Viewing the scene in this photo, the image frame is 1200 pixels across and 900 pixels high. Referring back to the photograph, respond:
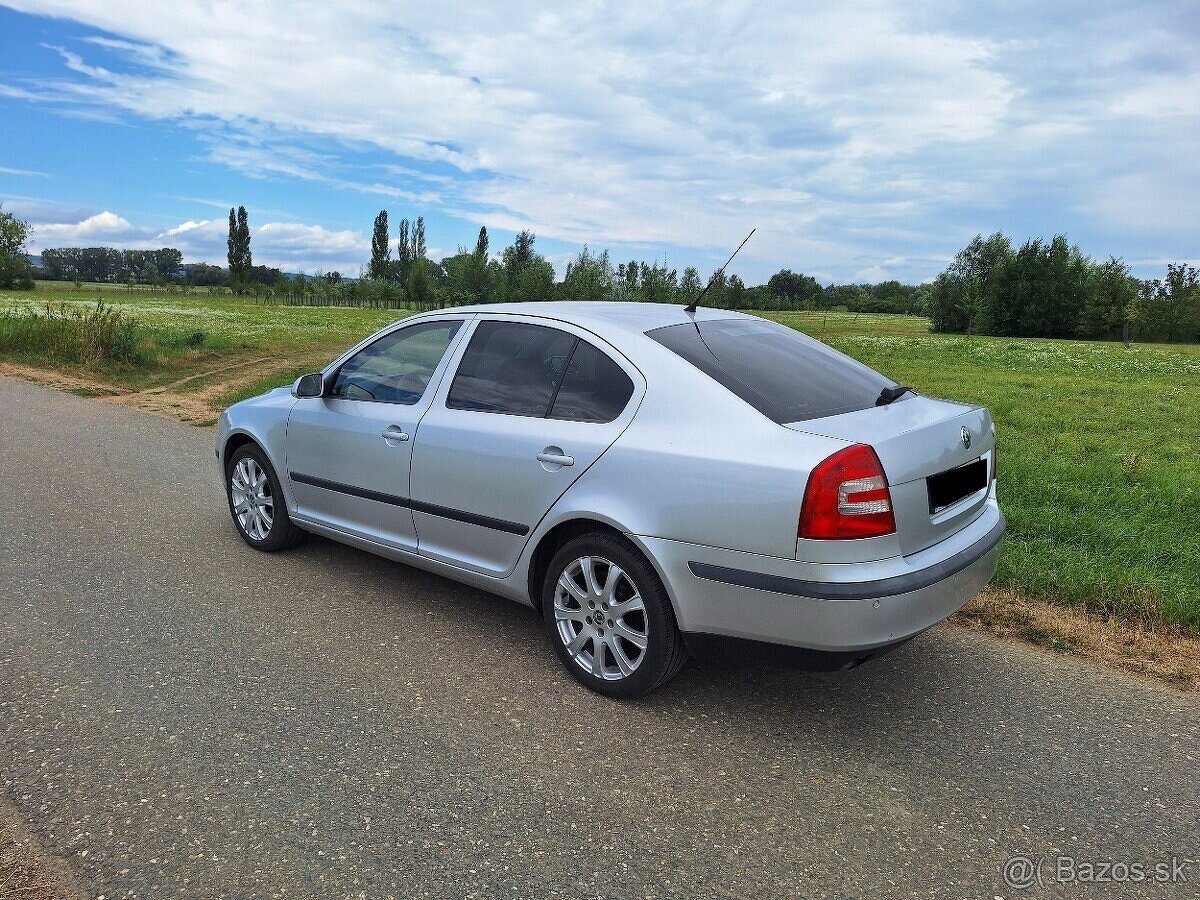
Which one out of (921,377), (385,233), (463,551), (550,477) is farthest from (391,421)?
(385,233)

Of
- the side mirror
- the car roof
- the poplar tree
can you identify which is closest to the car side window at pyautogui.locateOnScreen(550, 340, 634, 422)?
the car roof

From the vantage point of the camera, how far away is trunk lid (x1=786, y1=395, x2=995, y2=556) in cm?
304

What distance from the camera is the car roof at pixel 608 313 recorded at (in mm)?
3785

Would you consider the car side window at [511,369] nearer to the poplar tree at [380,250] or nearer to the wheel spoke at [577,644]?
the wheel spoke at [577,644]

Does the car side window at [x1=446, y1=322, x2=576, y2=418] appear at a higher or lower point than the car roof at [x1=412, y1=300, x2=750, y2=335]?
lower

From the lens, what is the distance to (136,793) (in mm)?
2777

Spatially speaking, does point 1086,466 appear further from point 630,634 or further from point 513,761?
point 513,761

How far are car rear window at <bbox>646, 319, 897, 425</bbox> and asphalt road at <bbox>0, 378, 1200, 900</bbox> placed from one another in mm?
1213

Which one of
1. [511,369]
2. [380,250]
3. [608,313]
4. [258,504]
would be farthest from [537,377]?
[380,250]

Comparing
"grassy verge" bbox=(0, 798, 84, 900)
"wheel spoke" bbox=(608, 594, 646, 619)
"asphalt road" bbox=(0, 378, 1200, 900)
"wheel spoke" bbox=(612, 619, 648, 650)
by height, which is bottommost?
"grassy verge" bbox=(0, 798, 84, 900)

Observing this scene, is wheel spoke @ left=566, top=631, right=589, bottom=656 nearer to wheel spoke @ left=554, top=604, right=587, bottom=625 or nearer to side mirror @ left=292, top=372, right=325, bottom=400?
wheel spoke @ left=554, top=604, right=587, bottom=625

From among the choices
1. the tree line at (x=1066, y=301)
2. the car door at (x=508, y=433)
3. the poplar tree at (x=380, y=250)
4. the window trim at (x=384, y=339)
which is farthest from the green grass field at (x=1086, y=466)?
the poplar tree at (x=380, y=250)

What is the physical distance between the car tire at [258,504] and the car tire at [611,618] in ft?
7.23

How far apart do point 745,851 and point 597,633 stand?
3.65 feet
